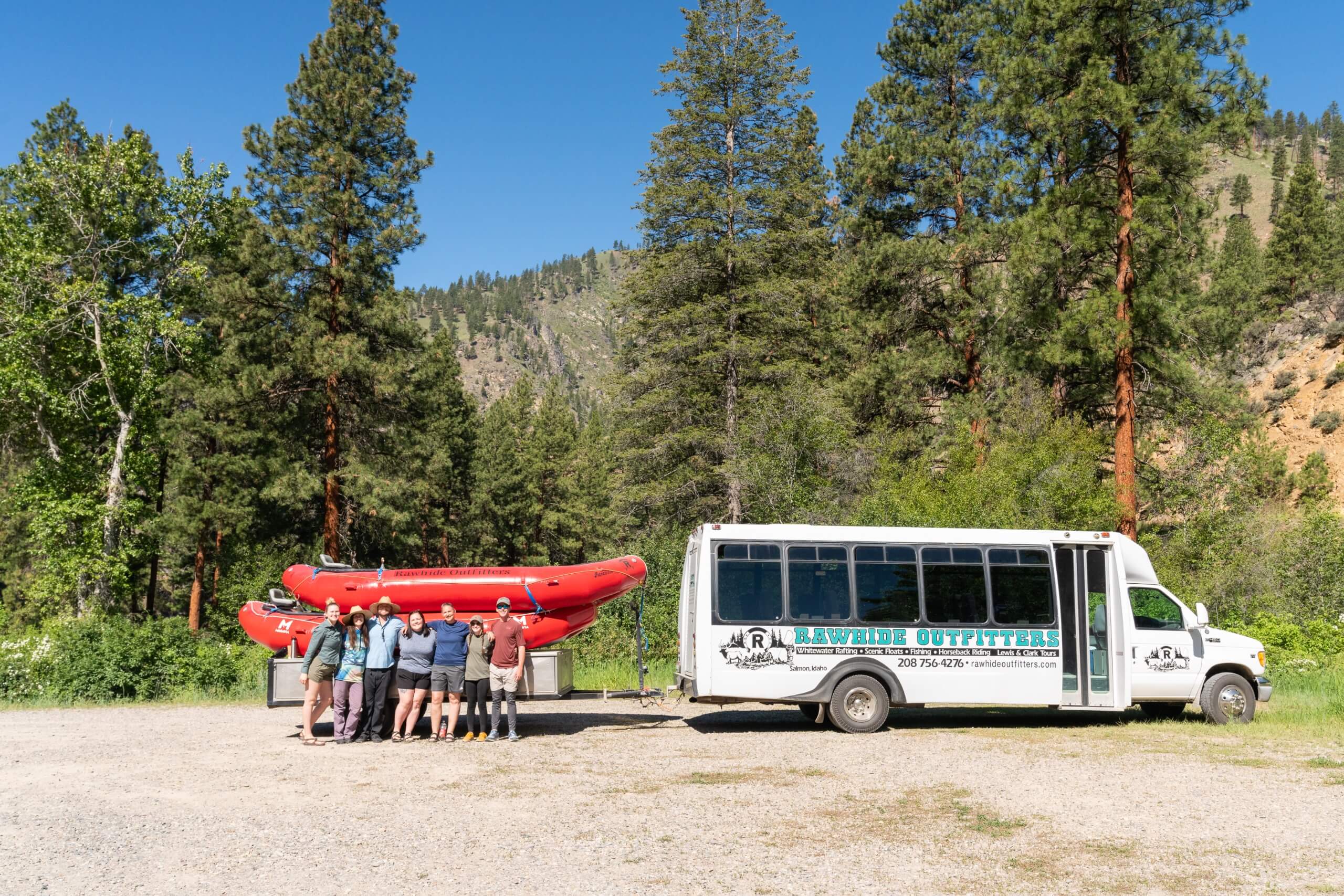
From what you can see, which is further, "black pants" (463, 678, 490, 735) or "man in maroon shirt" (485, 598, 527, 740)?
"black pants" (463, 678, 490, 735)

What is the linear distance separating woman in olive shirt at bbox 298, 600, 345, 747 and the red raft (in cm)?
117

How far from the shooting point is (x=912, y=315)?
29.3 metres

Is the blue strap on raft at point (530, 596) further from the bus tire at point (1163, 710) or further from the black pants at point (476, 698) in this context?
the bus tire at point (1163, 710)

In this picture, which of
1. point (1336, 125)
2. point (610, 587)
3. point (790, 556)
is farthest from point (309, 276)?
point (1336, 125)

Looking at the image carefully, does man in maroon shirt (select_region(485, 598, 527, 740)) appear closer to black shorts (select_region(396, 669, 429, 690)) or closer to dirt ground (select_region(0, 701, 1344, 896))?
dirt ground (select_region(0, 701, 1344, 896))

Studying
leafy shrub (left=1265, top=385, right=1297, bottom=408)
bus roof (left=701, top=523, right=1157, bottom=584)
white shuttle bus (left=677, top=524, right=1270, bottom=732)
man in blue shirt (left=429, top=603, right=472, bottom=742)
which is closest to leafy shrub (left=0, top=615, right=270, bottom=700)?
man in blue shirt (left=429, top=603, right=472, bottom=742)

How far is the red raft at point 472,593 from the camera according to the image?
534 inches

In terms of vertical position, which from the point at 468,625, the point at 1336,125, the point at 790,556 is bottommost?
the point at 468,625

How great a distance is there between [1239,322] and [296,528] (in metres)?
30.5

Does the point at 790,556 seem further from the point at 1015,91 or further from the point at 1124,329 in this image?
the point at 1015,91

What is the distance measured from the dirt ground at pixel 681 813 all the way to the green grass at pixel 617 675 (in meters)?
5.10

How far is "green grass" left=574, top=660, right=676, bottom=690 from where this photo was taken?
1864 centimetres

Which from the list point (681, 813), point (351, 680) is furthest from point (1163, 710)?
point (351, 680)

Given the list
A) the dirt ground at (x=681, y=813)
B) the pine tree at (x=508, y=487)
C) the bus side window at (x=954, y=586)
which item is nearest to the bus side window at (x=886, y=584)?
the bus side window at (x=954, y=586)
